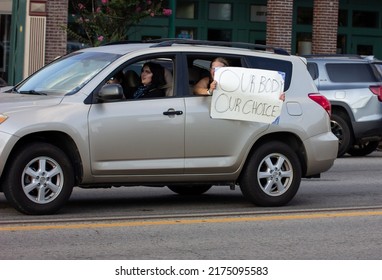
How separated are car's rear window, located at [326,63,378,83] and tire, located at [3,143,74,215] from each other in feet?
30.4

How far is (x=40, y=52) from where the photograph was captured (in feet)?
77.6

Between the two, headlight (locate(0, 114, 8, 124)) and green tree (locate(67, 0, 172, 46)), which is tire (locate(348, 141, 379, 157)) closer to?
green tree (locate(67, 0, 172, 46))

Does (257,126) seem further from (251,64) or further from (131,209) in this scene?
(131,209)

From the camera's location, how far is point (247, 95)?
10156 mm

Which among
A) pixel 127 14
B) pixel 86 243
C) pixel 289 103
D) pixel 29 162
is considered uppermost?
pixel 127 14

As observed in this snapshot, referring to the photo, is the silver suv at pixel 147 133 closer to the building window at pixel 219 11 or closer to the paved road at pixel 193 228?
the paved road at pixel 193 228

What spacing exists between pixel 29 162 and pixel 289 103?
10.3 feet

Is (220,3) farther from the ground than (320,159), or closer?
farther from the ground

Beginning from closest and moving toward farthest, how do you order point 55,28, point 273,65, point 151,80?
point 151,80 → point 273,65 → point 55,28

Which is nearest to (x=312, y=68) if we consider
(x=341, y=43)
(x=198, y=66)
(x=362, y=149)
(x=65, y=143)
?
(x=362, y=149)

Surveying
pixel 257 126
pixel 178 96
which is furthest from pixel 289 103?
pixel 178 96

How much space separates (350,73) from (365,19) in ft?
42.7

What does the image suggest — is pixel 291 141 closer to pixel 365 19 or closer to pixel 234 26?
pixel 234 26

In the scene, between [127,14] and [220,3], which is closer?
[127,14]
